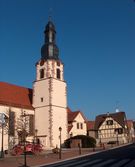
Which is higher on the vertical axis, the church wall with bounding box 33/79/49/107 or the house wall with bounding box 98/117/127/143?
the church wall with bounding box 33/79/49/107

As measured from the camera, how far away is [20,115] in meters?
47.8

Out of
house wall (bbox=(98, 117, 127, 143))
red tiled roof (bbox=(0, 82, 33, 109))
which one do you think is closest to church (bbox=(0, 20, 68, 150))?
red tiled roof (bbox=(0, 82, 33, 109))

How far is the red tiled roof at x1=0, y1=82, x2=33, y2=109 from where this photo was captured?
156 ft

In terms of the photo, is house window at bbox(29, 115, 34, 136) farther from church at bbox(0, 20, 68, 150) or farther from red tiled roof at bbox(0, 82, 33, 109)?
red tiled roof at bbox(0, 82, 33, 109)

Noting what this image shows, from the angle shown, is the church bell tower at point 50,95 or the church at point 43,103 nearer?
the church at point 43,103

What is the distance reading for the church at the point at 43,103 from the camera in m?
46.5

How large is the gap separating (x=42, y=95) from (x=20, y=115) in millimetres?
5660

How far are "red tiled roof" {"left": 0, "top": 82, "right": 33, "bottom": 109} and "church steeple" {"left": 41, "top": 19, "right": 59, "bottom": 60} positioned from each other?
7107 millimetres

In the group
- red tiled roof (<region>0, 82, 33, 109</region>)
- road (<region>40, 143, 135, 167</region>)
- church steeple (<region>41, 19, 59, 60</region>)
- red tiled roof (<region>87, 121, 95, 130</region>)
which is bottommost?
road (<region>40, 143, 135, 167</region>)

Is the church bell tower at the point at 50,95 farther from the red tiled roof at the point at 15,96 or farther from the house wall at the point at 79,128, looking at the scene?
the house wall at the point at 79,128

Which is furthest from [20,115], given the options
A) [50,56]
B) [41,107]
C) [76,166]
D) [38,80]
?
[76,166]

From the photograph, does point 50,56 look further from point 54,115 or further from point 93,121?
point 93,121

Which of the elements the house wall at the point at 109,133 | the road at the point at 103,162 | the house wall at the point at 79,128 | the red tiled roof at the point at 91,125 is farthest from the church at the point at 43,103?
the red tiled roof at the point at 91,125

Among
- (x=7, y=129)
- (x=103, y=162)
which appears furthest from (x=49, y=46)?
(x=103, y=162)
